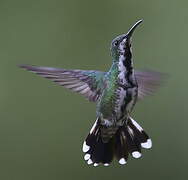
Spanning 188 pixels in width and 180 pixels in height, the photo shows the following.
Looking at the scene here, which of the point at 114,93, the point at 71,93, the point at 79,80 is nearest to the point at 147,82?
the point at 114,93

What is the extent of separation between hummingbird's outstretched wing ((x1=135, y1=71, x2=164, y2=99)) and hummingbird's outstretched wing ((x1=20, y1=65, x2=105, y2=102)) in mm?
165

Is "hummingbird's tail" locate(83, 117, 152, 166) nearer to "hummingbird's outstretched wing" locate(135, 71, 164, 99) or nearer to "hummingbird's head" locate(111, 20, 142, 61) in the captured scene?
"hummingbird's outstretched wing" locate(135, 71, 164, 99)

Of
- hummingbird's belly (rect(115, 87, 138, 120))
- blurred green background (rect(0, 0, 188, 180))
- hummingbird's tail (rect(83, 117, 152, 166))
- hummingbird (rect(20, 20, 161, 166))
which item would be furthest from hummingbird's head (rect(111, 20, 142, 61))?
blurred green background (rect(0, 0, 188, 180))

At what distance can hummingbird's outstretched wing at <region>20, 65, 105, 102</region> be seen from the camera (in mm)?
2338

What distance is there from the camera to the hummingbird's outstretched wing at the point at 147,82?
254cm

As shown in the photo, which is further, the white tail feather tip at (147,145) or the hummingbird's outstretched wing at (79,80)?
the white tail feather tip at (147,145)

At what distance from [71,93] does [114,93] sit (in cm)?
165

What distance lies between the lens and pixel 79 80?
2.51m

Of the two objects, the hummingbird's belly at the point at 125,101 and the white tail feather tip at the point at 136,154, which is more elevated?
the hummingbird's belly at the point at 125,101

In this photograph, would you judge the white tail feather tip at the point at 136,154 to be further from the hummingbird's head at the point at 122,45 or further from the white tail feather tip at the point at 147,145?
the hummingbird's head at the point at 122,45

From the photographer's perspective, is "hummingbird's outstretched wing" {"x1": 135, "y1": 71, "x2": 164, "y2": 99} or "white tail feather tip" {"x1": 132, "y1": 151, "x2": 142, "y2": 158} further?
"white tail feather tip" {"x1": 132, "y1": 151, "x2": 142, "y2": 158}

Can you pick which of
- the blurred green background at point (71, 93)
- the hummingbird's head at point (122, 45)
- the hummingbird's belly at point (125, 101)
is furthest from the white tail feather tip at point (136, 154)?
the blurred green background at point (71, 93)

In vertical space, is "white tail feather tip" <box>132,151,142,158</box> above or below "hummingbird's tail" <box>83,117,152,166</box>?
below

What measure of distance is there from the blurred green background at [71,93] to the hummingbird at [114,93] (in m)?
1.16
